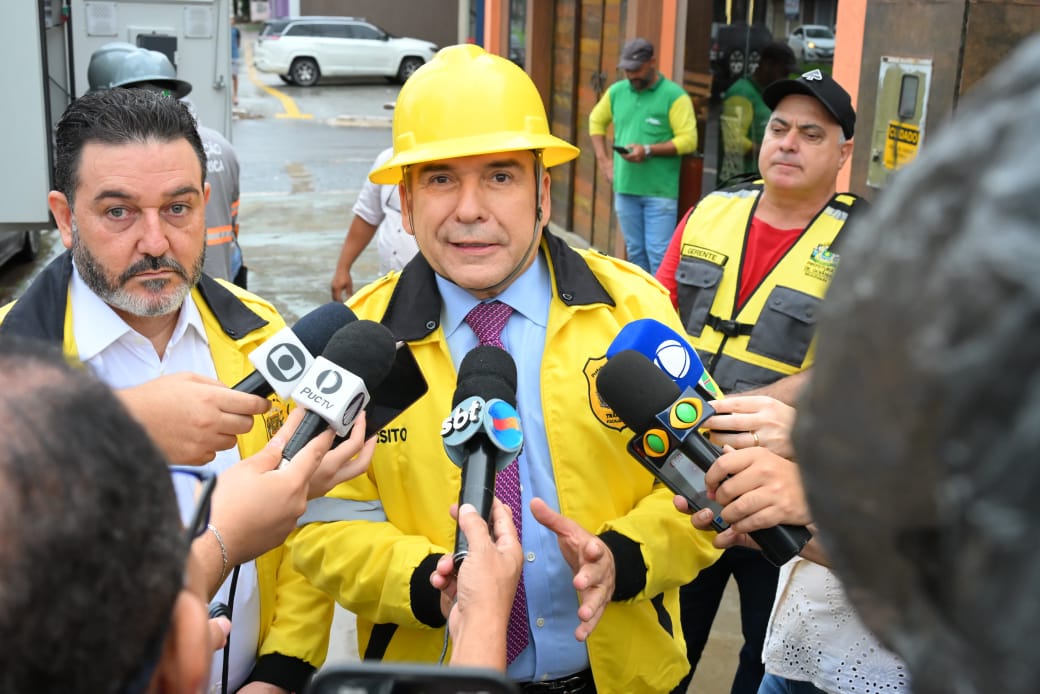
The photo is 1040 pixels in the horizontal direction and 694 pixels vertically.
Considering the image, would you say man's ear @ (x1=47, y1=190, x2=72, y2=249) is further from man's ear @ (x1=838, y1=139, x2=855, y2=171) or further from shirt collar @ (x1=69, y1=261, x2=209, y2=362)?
man's ear @ (x1=838, y1=139, x2=855, y2=171)

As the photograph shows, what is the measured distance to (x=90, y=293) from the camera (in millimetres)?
Result: 2217

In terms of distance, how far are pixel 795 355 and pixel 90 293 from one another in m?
2.07

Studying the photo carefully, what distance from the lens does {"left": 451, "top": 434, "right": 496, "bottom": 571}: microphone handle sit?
162cm

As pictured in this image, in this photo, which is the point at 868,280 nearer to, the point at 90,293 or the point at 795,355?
the point at 90,293

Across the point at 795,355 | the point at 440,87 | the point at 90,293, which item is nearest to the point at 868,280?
the point at 440,87

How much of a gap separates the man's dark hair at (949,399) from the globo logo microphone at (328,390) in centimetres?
124

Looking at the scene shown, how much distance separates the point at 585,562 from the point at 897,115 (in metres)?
2.92

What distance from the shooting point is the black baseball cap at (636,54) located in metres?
7.66

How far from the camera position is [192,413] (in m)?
1.82

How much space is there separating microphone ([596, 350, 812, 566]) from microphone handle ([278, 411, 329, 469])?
0.50 meters

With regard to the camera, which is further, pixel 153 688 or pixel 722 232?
pixel 722 232

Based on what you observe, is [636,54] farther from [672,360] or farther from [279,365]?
[279,365]

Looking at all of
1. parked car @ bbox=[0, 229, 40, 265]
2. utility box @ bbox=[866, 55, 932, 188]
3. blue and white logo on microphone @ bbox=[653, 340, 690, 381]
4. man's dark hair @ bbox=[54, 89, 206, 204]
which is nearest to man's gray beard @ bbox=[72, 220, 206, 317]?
man's dark hair @ bbox=[54, 89, 206, 204]

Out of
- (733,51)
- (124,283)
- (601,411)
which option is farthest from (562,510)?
(733,51)
